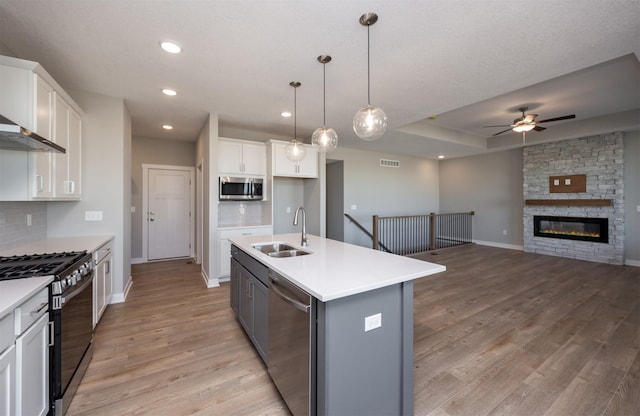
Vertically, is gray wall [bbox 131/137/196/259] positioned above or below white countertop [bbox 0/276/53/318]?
above

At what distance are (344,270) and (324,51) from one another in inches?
77.7

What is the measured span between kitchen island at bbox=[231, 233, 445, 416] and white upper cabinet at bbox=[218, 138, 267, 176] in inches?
116

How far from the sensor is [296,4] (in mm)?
1841

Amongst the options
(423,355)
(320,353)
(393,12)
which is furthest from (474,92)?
(320,353)

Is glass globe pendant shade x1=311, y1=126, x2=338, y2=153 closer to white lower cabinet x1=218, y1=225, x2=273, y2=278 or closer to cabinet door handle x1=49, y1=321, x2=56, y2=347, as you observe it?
white lower cabinet x1=218, y1=225, x2=273, y2=278

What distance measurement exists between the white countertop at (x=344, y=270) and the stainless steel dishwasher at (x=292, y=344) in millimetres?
86

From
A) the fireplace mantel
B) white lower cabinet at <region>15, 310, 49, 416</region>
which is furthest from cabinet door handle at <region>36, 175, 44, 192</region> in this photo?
the fireplace mantel

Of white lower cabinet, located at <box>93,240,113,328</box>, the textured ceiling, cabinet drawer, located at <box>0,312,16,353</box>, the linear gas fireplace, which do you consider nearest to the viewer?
cabinet drawer, located at <box>0,312,16,353</box>

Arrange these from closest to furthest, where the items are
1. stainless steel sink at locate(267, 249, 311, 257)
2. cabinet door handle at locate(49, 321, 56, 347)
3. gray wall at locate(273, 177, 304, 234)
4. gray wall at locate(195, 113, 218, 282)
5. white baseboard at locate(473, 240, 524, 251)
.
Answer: cabinet door handle at locate(49, 321, 56, 347)
stainless steel sink at locate(267, 249, 311, 257)
gray wall at locate(195, 113, 218, 282)
gray wall at locate(273, 177, 304, 234)
white baseboard at locate(473, 240, 524, 251)

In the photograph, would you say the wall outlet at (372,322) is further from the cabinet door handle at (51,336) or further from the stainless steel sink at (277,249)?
the cabinet door handle at (51,336)

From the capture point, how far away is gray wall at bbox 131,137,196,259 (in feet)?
17.9

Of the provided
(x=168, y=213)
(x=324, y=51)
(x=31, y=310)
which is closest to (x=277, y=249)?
(x=31, y=310)

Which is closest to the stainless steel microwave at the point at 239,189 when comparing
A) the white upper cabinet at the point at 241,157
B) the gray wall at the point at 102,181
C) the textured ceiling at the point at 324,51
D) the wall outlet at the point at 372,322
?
the white upper cabinet at the point at 241,157

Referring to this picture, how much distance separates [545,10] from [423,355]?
112 inches
